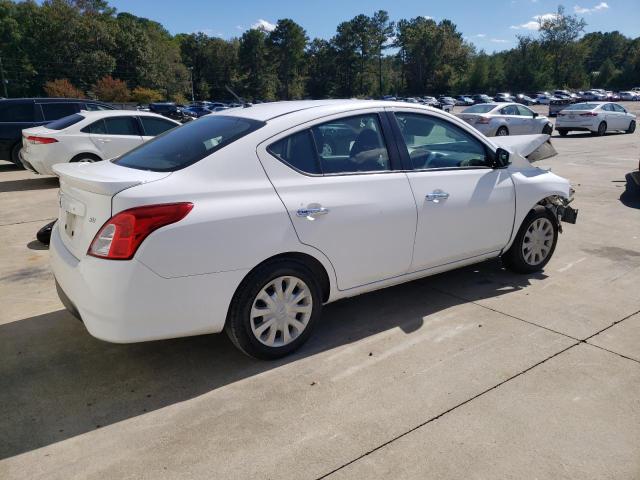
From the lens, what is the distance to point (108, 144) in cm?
1005

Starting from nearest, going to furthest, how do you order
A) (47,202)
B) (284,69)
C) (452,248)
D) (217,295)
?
(217,295) < (452,248) < (47,202) < (284,69)

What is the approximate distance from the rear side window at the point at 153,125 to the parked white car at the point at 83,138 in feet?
0.06

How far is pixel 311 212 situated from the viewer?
3.33 m

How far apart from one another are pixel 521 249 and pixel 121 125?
329 inches

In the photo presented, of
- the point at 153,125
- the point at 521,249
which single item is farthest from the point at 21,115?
the point at 521,249

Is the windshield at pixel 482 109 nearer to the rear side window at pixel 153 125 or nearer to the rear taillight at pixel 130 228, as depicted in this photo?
the rear side window at pixel 153 125

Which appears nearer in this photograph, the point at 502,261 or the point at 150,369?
the point at 150,369

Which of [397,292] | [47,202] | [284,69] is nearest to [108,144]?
[47,202]

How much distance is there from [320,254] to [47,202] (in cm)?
699

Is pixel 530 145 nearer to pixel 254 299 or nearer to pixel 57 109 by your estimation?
pixel 254 299

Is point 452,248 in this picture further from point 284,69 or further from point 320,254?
point 284,69

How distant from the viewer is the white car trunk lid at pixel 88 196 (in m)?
2.92

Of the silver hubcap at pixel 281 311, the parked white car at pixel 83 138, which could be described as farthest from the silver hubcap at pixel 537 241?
the parked white car at pixel 83 138

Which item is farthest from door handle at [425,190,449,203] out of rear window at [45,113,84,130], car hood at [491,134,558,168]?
rear window at [45,113,84,130]
